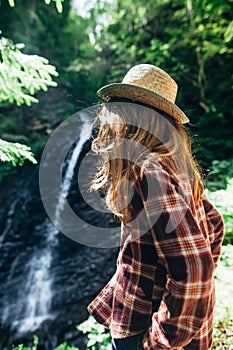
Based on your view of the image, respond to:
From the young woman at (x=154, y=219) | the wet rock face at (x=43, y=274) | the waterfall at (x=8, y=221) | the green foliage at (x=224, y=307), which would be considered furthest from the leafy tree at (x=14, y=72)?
the waterfall at (x=8, y=221)

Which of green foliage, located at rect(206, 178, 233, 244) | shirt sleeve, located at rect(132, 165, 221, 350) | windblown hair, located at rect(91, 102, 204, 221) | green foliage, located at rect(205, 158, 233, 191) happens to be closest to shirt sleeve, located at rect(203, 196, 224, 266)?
windblown hair, located at rect(91, 102, 204, 221)

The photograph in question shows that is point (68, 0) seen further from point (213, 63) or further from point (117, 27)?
point (213, 63)

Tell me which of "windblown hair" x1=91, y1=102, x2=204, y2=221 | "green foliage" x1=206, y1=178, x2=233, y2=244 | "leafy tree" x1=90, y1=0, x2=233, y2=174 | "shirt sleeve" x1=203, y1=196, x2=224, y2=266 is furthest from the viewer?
"leafy tree" x1=90, y1=0, x2=233, y2=174

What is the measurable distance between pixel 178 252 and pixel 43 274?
18.9 ft

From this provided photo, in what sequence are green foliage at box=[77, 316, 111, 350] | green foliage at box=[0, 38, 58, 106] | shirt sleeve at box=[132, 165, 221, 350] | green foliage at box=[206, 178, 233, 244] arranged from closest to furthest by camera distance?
shirt sleeve at box=[132, 165, 221, 350], green foliage at box=[0, 38, 58, 106], green foliage at box=[77, 316, 111, 350], green foliage at box=[206, 178, 233, 244]

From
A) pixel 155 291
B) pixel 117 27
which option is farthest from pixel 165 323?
pixel 117 27

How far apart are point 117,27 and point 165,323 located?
12821 millimetres

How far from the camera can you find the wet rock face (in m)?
4.86

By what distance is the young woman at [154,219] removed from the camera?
987mm

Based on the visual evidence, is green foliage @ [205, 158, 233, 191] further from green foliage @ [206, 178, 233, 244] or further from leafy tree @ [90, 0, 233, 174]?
green foliage @ [206, 178, 233, 244]

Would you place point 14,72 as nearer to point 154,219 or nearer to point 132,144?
point 132,144

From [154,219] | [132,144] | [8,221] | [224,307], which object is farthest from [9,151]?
[8,221]

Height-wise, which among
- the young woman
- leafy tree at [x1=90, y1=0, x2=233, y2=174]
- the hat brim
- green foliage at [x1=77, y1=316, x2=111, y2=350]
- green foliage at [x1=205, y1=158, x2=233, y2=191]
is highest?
leafy tree at [x1=90, y1=0, x2=233, y2=174]

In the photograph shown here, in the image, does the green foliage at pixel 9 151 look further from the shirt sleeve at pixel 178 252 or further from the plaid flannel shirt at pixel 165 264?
the shirt sleeve at pixel 178 252
